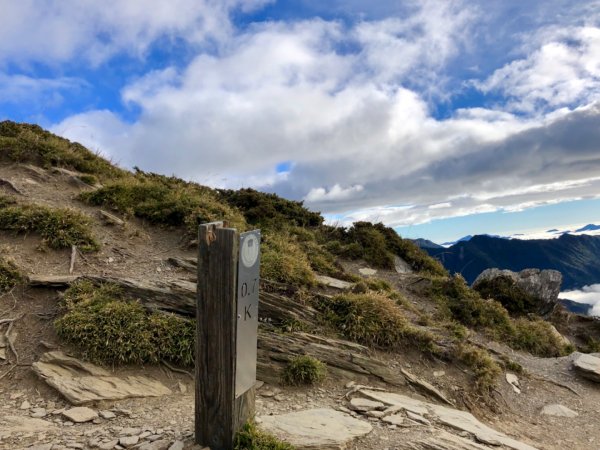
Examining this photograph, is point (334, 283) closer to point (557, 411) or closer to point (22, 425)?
point (557, 411)

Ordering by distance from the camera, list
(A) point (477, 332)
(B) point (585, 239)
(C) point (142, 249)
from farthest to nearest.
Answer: (B) point (585, 239), (A) point (477, 332), (C) point (142, 249)

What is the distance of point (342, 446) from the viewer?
4523 mm

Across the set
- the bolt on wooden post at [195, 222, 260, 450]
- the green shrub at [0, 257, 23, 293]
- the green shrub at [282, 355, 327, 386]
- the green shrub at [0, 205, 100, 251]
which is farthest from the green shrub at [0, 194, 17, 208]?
the bolt on wooden post at [195, 222, 260, 450]

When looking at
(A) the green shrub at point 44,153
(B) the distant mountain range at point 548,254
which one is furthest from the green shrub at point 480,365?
(B) the distant mountain range at point 548,254

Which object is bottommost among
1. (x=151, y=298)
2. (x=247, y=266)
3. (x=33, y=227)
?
(x=151, y=298)

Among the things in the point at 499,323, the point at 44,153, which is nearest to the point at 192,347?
the point at 499,323

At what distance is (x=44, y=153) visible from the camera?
14.6 metres

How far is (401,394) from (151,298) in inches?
182

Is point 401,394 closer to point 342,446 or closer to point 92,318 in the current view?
point 342,446

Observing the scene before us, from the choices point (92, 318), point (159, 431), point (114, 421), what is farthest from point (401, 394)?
point (92, 318)

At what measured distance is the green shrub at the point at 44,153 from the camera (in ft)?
46.5

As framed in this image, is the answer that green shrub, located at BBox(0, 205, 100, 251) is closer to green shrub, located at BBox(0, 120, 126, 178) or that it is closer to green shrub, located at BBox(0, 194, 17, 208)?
green shrub, located at BBox(0, 194, 17, 208)

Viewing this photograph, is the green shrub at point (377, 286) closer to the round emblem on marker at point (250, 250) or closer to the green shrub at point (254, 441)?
the green shrub at point (254, 441)

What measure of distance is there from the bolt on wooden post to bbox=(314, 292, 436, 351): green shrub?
4.05m
